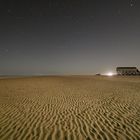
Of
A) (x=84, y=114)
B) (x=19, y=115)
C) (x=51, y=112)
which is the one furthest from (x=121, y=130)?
(x=19, y=115)

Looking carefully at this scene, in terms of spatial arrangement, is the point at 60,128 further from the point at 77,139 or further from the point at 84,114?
the point at 84,114

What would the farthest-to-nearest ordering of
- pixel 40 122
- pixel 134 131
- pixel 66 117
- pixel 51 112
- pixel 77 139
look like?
pixel 51 112 → pixel 66 117 → pixel 40 122 → pixel 134 131 → pixel 77 139

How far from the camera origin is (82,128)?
6.62 meters

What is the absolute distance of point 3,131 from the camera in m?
6.33

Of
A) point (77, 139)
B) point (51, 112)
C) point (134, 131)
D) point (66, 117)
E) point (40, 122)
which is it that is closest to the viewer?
point (77, 139)

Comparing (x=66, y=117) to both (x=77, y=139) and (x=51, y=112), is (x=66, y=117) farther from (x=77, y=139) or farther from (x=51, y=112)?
(x=77, y=139)

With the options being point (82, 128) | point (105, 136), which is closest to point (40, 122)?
point (82, 128)

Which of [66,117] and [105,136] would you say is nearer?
[105,136]

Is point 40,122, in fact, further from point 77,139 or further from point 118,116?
point 118,116

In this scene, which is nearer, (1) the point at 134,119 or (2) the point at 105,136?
(2) the point at 105,136

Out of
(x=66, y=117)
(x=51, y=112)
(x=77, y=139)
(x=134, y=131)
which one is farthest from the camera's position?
(x=51, y=112)

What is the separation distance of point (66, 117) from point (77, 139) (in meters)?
2.66

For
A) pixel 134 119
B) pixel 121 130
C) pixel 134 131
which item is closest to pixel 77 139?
pixel 121 130

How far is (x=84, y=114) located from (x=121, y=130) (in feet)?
8.79
